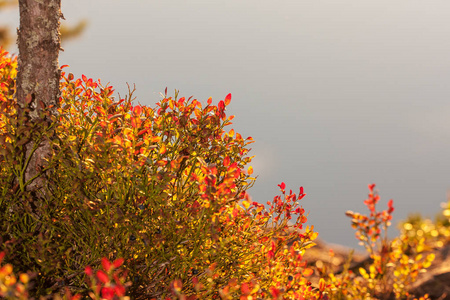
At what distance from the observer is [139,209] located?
3.14m

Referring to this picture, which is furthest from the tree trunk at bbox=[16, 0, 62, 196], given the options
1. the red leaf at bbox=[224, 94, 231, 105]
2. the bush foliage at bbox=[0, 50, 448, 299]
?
the red leaf at bbox=[224, 94, 231, 105]

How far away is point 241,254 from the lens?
3.59 metres

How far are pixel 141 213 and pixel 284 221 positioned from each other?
146 cm

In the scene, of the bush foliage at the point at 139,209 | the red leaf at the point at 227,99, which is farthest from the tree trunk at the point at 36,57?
the red leaf at the point at 227,99

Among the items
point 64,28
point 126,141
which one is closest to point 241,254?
point 126,141

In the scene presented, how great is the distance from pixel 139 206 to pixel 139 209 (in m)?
0.28

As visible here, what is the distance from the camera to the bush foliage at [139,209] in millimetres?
2963

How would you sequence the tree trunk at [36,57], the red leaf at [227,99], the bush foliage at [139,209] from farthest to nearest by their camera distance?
the tree trunk at [36,57] < the red leaf at [227,99] < the bush foliage at [139,209]

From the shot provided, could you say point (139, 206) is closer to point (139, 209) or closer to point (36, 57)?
point (139, 209)

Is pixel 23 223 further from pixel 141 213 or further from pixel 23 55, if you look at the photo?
pixel 23 55

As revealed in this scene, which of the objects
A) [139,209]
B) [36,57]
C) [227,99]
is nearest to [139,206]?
[139,209]

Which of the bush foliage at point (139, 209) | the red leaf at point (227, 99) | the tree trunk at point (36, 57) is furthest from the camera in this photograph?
the tree trunk at point (36, 57)

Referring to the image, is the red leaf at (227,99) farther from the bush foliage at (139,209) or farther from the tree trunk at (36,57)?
the tree trunk at (36,57)

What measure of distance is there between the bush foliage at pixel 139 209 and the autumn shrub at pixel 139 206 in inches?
0.4
